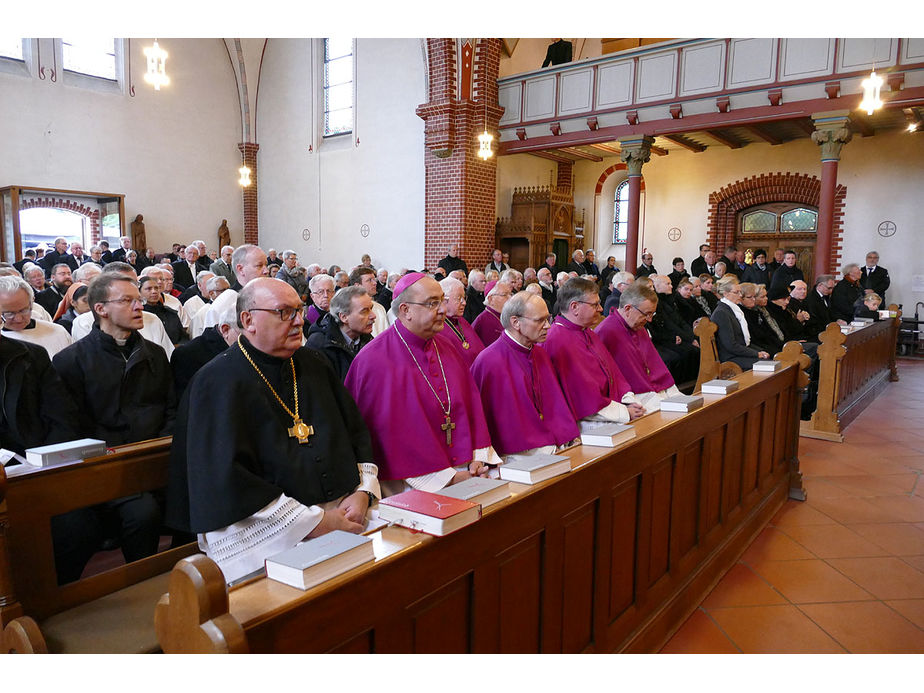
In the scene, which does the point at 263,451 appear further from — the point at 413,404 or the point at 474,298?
the point at 474,298

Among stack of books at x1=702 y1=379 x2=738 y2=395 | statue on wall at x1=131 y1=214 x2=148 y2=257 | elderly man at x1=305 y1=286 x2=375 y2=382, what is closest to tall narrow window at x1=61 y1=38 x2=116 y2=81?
statue on wall at x1=131 y1=214 x2=148 y2=257

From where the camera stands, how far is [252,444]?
232 centimetres

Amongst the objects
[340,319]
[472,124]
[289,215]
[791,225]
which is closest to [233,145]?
[289,215]

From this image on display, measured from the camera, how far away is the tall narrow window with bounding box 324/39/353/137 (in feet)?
51.1

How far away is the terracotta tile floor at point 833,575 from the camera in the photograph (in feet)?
10.3

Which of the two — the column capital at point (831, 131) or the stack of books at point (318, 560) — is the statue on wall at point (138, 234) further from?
the stack of books at point (318, 560)

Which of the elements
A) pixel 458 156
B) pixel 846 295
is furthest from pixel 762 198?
pixel 458 156

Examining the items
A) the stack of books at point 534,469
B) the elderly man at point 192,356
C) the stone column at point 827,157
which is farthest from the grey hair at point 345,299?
the stone column at point 827,157

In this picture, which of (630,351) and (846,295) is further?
(846,295)

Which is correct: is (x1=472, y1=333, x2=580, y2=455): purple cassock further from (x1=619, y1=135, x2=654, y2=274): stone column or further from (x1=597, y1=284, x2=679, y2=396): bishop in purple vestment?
(x1=619, y1=135, x2=654, y2=274): stone column

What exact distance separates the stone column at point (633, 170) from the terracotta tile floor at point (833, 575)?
22.8 feet

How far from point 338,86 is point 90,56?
538cm

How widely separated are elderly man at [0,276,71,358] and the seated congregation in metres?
0.01

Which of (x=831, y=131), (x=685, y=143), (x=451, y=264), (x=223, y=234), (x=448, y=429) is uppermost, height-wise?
(x=685, y=143)
